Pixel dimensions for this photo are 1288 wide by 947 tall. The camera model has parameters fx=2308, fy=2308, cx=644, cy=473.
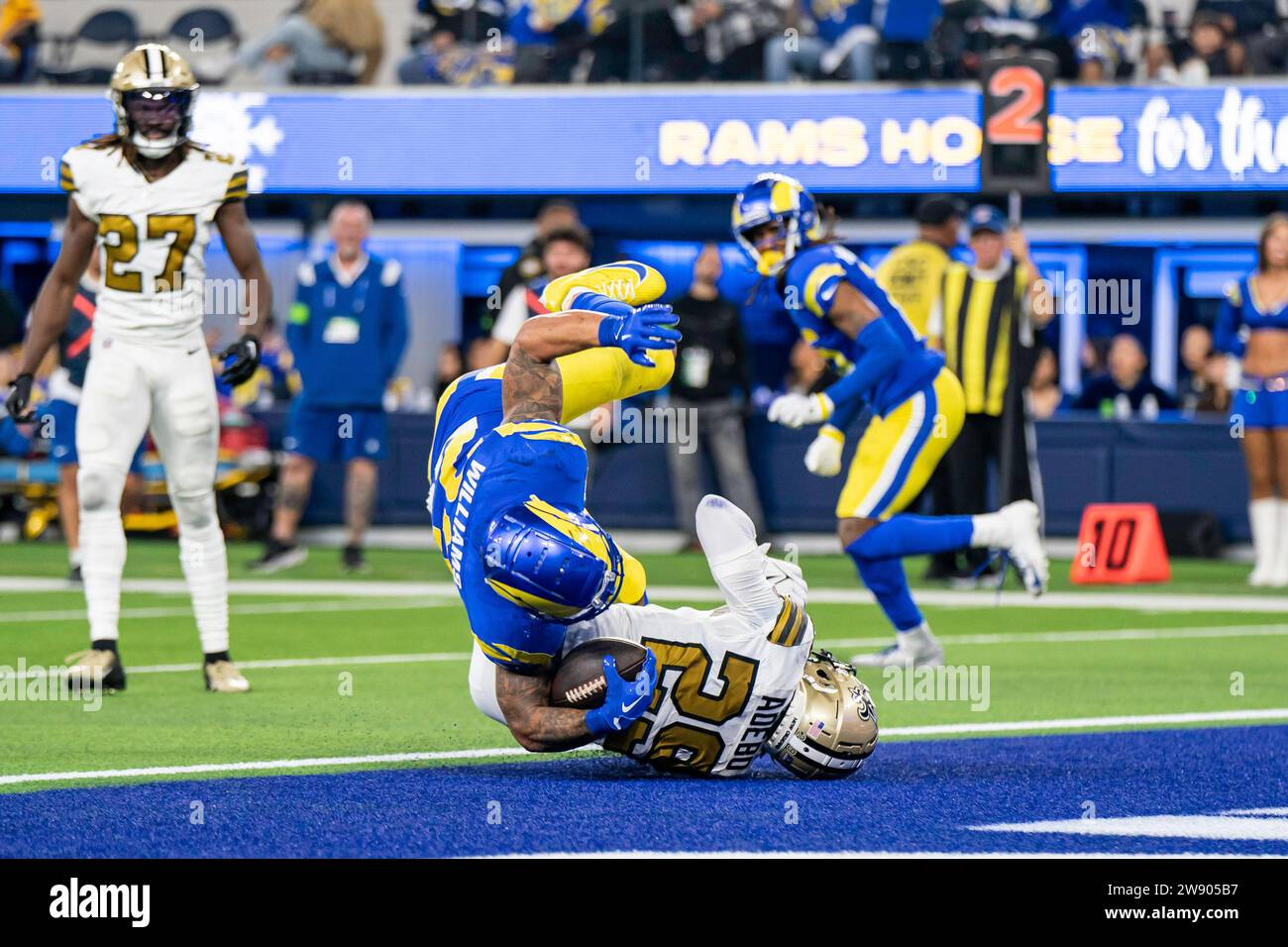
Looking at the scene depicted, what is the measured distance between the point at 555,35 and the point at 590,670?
14.3 meters

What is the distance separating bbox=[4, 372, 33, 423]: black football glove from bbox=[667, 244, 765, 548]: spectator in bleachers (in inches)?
321

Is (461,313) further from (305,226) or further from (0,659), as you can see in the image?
(0,659)

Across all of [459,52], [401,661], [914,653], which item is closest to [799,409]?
[914,653]

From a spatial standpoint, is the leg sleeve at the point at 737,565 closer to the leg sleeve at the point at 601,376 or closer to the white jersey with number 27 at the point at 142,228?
the leg sleeve at the point at 601,376

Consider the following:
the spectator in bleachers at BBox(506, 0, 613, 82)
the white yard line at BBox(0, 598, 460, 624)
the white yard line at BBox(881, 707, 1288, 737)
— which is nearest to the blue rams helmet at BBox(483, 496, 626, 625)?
the white yard line at BBox(881, 707, 1288, 737)

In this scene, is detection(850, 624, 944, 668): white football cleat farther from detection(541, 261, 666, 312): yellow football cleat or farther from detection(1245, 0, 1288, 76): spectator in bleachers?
detection(1245, 0, 1288, 76): spectator in bleachers

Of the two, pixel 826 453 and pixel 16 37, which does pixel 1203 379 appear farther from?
pixel 16 37

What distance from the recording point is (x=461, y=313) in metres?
21.6

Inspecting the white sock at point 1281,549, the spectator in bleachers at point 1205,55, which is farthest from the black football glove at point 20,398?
the spectator in bleachers at point 1205,55

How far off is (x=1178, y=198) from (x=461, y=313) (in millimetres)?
6613

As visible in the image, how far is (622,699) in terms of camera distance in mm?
6129

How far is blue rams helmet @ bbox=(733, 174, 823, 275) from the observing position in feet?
29.9

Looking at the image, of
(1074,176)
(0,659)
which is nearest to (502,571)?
(0,659)

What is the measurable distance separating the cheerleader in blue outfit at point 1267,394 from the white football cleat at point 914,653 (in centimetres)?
543
